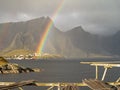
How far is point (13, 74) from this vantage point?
134m

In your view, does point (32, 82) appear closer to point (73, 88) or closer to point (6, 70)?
point (73, 88)

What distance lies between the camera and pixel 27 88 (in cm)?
7075

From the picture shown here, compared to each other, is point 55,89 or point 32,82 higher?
point 32,82

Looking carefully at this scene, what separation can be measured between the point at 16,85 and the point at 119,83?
11.9 m

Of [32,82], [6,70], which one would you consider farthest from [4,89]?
[6,70]

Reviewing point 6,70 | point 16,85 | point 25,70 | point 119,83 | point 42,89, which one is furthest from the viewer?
point 25,70

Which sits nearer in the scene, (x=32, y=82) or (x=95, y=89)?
(x=95, y=89)

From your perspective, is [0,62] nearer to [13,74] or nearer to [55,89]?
[55,89]

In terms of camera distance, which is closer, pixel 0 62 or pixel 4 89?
pixel 4 89

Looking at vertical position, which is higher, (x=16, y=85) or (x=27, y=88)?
(x=16, y=85)

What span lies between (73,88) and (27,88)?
49357mm

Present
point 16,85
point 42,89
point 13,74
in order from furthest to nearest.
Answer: point 13,74 → point 42,89 → point 16,85

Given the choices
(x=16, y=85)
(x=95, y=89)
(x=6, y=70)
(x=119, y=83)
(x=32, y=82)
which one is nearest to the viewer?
(x=95, y=89)

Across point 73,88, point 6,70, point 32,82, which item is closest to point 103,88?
point 73,88
